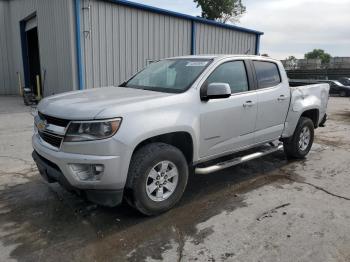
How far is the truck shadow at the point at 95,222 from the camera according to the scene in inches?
124

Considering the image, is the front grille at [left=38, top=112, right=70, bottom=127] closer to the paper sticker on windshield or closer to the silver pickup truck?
the silver pickup truck

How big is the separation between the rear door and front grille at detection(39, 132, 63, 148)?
278 cm

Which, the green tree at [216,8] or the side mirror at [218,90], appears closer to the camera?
the side mirror at [218,90]

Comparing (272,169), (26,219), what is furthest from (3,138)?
(272,169)

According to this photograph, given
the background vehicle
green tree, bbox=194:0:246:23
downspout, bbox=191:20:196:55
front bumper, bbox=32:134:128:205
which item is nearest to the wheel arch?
front bumper, bbox=32:134:128:205

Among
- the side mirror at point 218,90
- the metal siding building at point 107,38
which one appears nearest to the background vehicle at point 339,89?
the metal siding building at point 107,38

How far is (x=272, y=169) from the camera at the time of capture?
5.64m

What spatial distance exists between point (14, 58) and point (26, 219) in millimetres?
18232

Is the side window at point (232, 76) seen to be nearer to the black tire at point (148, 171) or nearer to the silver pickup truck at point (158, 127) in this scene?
the silver pickup truck at point (158, 127)

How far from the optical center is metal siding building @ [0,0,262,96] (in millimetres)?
11234

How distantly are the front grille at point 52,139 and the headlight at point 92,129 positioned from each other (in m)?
0.20

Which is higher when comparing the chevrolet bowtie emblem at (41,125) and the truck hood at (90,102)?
the truck hood at (90,102)

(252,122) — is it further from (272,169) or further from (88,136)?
(88,136)

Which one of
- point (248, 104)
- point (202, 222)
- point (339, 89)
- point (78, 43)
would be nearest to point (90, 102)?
point (202, 222)
